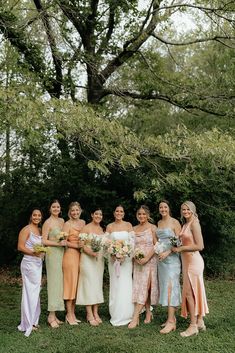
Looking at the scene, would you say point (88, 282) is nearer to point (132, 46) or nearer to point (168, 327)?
point (168, 327)

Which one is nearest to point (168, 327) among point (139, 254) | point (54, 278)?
point (139, 254)

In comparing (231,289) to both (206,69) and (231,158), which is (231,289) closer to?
(231,158)

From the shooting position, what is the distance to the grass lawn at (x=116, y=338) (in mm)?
5621

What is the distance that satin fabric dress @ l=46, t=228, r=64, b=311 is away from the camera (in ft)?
22.1

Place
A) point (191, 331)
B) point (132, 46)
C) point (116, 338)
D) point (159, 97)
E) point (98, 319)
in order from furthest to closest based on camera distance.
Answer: point (159, 97) < point (132, 46) < point (98, 319) < point (191, 331) < point (116, 338)

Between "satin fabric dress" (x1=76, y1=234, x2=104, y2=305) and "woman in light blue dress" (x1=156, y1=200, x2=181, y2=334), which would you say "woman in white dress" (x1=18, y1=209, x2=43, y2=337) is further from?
"woman in light blue dress" (x1=156, y1=200, x2=181, y2=334)

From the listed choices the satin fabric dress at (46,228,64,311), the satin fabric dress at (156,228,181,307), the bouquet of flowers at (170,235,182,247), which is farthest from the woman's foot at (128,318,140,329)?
the bouquet of flowers at (170,235,182,247)

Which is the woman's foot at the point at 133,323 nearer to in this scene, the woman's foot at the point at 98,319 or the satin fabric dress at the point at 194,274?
the woman's foot at the point at 98,319

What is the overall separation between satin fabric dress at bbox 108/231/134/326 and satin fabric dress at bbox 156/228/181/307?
0.57m

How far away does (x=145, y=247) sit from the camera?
22.5 feet

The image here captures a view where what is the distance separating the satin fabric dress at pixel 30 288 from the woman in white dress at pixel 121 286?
3.77 ft

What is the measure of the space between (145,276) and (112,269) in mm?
535

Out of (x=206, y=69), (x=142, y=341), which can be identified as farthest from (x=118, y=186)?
(x=206, y=69)

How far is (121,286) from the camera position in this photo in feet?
22.7
